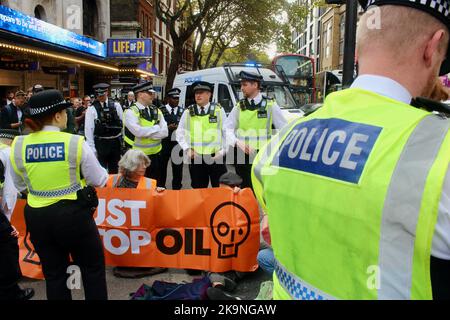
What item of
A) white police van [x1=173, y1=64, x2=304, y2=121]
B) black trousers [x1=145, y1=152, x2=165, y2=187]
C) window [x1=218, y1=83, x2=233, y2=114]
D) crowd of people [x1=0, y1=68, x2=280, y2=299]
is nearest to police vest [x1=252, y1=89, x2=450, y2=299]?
crowd of people [x1=0, y1=68, x2=280, y2=299]

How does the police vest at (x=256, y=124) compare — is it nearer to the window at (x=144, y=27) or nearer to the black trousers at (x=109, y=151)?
the black trousers at (x=109, y=151)

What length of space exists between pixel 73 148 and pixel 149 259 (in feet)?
6.13

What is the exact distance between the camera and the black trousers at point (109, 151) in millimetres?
7531

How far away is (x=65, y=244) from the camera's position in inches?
122

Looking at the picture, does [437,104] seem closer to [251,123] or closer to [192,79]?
[251,123]

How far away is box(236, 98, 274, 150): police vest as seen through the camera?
5.65 m

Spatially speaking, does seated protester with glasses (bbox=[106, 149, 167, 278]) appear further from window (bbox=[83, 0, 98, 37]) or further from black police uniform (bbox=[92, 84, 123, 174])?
window (bbox=[83, 0, 98, 37])

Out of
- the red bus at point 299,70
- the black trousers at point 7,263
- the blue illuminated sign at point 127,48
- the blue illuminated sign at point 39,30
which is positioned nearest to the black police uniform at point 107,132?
the black trousers at point 7,263

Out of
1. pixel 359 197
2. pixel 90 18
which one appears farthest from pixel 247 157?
pixel 90 18

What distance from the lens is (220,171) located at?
244 inches

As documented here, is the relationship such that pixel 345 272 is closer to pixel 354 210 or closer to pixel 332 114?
pixel 354 210

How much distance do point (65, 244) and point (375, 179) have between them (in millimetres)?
2655

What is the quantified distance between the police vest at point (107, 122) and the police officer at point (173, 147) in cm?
105
